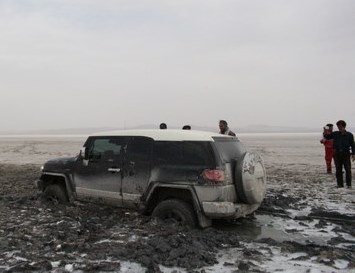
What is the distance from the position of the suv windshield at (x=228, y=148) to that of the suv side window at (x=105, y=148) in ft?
6.02

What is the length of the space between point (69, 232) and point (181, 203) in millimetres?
1835

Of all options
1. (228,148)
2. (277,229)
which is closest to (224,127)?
(228,148)

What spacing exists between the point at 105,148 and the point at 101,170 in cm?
43

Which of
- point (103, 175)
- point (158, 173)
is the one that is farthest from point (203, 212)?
point (103, 175)

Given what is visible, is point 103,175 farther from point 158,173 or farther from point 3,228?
point 3,228

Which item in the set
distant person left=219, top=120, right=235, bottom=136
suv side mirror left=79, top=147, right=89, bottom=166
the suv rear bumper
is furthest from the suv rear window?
distant person left=219, top=120, right=235, bottom=136

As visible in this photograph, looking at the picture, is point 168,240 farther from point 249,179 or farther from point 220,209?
point 249,179

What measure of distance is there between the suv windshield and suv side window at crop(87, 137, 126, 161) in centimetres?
183

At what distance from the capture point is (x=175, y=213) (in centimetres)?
725

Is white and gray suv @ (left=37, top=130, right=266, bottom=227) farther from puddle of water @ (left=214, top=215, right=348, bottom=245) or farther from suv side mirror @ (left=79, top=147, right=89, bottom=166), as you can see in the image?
puddle of water @ (left=214, top=215, right=348, bottom=245)

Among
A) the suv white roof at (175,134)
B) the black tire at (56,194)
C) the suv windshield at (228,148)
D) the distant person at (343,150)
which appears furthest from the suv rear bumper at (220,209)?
the distant person at (343,150)

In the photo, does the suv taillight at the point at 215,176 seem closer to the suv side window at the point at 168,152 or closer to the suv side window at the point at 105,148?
the suv side window at the point at 168,152

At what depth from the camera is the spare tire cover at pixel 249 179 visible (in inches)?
281

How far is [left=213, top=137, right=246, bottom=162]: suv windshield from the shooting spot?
721cm
